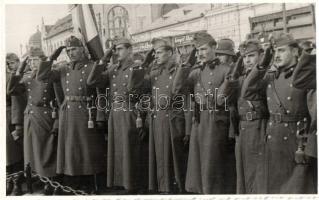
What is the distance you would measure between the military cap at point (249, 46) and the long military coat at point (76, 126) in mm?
806

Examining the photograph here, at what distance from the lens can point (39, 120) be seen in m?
2.95

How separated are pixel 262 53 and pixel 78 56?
A: 98cm

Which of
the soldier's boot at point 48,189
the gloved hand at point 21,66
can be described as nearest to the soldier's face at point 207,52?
the gloved hand at point 21,66

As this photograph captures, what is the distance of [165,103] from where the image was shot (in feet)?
9.17

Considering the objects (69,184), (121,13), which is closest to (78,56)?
(121,13)

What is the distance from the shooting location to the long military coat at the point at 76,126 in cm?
288

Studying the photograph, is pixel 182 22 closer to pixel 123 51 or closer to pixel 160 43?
pixel 160 43

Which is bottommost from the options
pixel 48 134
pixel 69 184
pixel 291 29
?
pixel 69 184

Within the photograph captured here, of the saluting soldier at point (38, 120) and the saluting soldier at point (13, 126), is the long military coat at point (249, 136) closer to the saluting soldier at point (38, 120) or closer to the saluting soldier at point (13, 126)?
the saluting soldier at point (38, 120)

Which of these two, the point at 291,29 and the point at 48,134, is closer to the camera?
the point at 291,29

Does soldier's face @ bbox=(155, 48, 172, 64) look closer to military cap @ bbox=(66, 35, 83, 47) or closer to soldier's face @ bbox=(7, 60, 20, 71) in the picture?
military cap @ bbox=(66, 35, 83, 47)

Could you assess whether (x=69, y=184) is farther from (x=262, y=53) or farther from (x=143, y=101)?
(x=262, y=53)

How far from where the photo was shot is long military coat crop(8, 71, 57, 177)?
116 inches

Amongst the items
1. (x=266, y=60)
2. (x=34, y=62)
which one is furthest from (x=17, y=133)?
(x=266, y=60)
